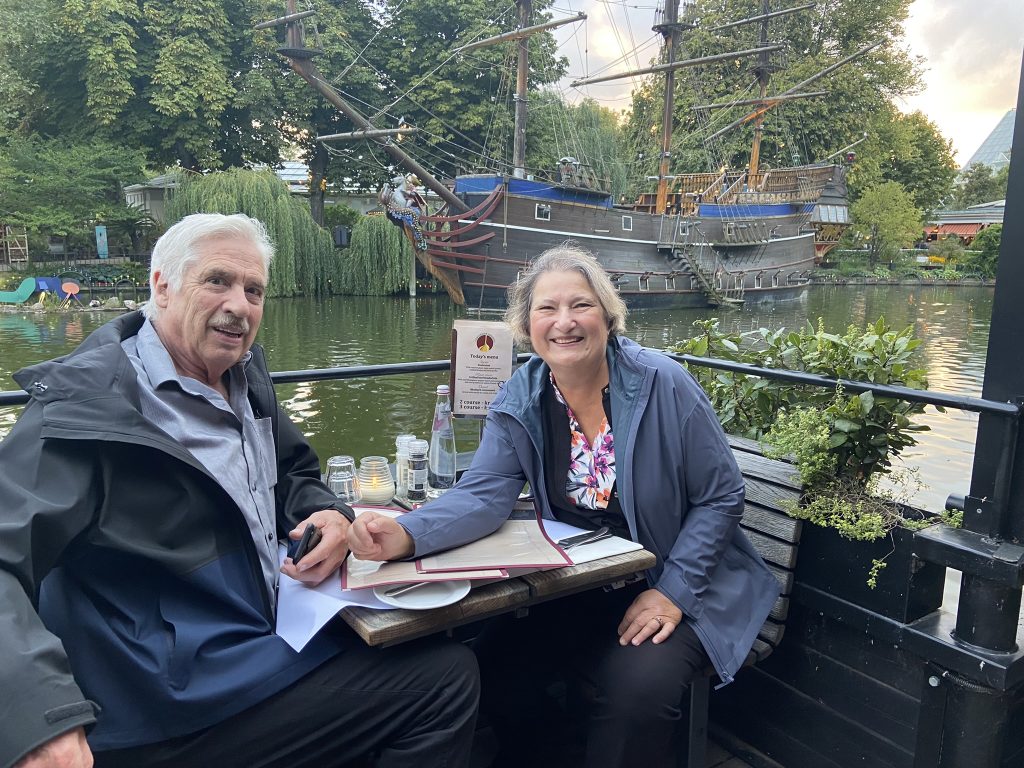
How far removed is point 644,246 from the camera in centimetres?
2636

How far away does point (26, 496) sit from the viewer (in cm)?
115

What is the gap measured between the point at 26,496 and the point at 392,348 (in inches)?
583

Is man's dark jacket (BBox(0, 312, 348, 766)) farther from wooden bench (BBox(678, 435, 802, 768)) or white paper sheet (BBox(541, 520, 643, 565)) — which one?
wooden bench (BBox(678, 435, 802, 768))

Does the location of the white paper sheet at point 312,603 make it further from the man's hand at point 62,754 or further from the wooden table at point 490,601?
the man's hand at point 62,754

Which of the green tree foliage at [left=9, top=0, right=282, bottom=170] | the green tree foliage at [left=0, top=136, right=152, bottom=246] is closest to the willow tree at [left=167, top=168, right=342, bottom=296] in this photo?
the green tree foliage at [left=0, top=136, right=152, bottom=246]

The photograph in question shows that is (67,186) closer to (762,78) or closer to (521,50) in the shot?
(521,50)

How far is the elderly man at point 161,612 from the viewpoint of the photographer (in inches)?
43.2

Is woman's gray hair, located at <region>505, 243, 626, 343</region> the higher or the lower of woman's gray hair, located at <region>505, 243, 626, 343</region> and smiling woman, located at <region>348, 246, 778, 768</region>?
the higher

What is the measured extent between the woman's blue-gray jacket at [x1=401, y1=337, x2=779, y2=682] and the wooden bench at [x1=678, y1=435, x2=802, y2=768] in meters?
0.11

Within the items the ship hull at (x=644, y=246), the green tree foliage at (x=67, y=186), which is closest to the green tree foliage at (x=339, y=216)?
the green tree foliage at (x=67, y=186)

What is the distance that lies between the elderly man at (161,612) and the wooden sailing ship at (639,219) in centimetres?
1944

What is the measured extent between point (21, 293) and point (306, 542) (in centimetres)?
2319

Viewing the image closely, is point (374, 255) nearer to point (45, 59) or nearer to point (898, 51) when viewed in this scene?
point (45, 59)

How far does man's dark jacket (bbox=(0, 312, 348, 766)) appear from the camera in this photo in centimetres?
Answer: 117
